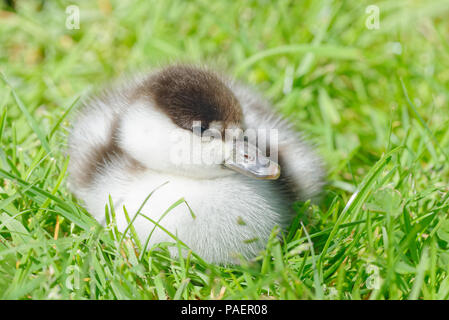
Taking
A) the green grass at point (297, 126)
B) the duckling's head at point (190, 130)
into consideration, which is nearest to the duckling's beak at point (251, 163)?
the duckling's head at point (190, 130)

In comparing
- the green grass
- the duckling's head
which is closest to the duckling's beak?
the duckling's head

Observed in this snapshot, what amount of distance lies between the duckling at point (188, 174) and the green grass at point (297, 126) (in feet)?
0.25

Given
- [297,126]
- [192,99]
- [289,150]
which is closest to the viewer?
[192,99]

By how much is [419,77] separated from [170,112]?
1.47 m

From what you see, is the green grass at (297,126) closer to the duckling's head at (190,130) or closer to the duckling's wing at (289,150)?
the duckling's wing at (289,150)

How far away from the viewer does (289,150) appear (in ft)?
5.34

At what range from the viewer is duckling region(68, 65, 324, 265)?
130 cm

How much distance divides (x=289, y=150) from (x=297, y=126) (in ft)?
0.83

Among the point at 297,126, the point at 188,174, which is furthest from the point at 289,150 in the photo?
the point at 188,174

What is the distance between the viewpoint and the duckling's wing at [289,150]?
1561 mm

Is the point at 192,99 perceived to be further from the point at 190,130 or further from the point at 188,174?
the point at 188,174

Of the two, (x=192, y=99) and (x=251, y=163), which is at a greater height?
(x=192, y=99)
